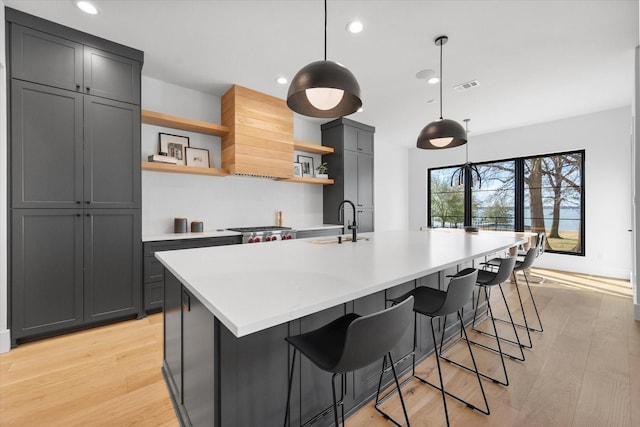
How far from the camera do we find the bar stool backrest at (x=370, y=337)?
0.92 m

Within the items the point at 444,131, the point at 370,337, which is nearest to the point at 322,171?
the point at 444,131

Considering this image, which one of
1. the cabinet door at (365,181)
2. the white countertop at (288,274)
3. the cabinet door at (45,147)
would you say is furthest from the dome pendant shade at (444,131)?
the cabinet door at (45,147)

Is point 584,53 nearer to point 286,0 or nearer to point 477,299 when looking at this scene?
point 477,299

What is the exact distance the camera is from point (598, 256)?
4.75m

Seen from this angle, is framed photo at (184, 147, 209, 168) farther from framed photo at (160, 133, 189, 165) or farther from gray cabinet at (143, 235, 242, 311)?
gray cabinet at (143, 235, 242, 311)

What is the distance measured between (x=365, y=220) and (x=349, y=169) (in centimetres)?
107

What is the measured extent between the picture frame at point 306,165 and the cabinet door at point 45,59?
3103mm

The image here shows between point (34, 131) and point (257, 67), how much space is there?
212cm

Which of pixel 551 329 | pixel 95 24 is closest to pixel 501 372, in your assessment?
pixel 551 329

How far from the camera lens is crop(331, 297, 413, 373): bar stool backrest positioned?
3.03 ft

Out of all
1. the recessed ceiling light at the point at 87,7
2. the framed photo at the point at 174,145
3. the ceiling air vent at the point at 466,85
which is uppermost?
the recessed ceiling light at the point at 87,7

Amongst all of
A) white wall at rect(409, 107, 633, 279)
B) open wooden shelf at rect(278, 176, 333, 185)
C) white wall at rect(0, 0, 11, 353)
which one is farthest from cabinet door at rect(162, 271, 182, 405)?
white wall at rect(409, 107, 633, 279)

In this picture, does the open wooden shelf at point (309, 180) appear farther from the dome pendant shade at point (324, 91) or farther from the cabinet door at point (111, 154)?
the dome pendant shade at point (324, 91)

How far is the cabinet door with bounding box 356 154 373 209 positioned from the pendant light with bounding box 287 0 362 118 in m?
3.44
